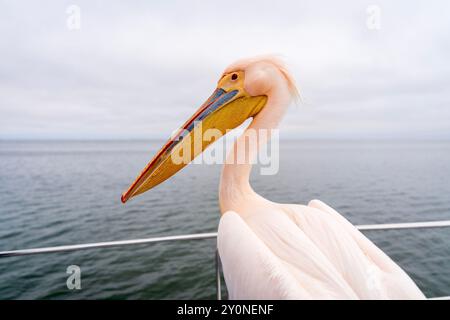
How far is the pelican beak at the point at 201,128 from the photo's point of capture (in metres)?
1.61

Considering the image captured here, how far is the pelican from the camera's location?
3.44 ft

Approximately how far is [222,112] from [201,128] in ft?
0.62

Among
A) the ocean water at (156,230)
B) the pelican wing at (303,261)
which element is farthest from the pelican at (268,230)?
the ocean water at (156,230)

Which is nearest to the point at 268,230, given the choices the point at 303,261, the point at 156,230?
the point at 303,261

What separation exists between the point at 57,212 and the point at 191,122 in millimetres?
9902

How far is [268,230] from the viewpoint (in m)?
1.28

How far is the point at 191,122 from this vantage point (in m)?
1.66

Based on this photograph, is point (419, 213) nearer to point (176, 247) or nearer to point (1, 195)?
point (176, 247)

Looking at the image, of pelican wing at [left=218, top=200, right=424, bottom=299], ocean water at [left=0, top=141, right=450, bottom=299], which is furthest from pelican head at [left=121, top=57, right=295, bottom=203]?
ocean water at [left=0, top=141, right=450, bottom=299]

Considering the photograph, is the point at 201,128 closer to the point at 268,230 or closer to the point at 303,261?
the point at 268,230

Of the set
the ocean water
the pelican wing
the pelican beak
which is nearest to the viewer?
the pelican wing

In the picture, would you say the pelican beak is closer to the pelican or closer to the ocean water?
the pelican

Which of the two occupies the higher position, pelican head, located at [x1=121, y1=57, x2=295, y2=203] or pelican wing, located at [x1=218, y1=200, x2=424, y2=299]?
pelican head, located at [x1=121, y1=57, x2=295, y2=203]
